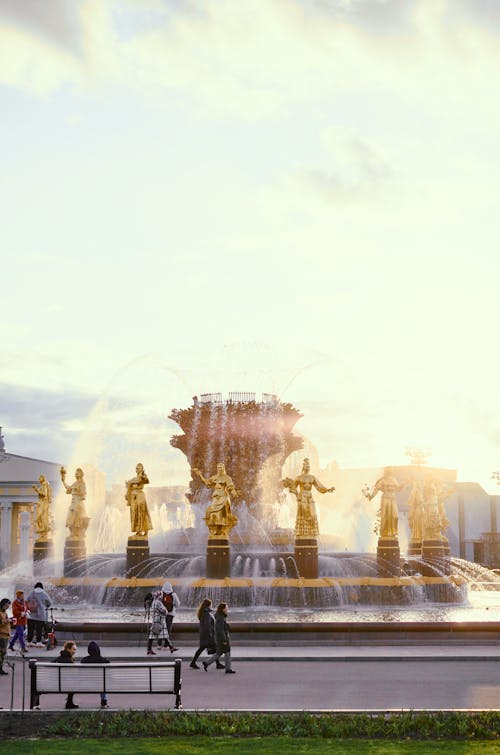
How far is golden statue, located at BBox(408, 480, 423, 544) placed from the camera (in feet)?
109

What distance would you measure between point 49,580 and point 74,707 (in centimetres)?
1784

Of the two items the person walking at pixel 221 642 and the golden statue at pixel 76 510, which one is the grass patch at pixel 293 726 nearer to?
the person walking at pixel 221 642

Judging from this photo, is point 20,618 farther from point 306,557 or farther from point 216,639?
point 306,557

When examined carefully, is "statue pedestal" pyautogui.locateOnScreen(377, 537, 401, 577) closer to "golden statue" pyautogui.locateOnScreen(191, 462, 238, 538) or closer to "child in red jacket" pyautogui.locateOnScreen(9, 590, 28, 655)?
"golden statue" pyautogui.locateOnScreen(191, 462, 238, 538)

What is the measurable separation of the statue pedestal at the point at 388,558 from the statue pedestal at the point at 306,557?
110 inches

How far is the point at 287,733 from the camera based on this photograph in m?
10.4

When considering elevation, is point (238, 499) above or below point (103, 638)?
above

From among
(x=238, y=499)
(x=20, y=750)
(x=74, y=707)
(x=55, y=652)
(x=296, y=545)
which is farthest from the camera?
(x=238, y=499)

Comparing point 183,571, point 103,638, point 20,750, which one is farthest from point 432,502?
point 20,750

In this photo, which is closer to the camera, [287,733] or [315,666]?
[287,733]

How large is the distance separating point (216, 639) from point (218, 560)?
37.7 ft

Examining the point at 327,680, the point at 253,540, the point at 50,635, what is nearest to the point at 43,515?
the point at 253,540

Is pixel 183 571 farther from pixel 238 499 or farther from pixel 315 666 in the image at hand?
pixel 315 666

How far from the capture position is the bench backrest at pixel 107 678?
11742 millimetres
